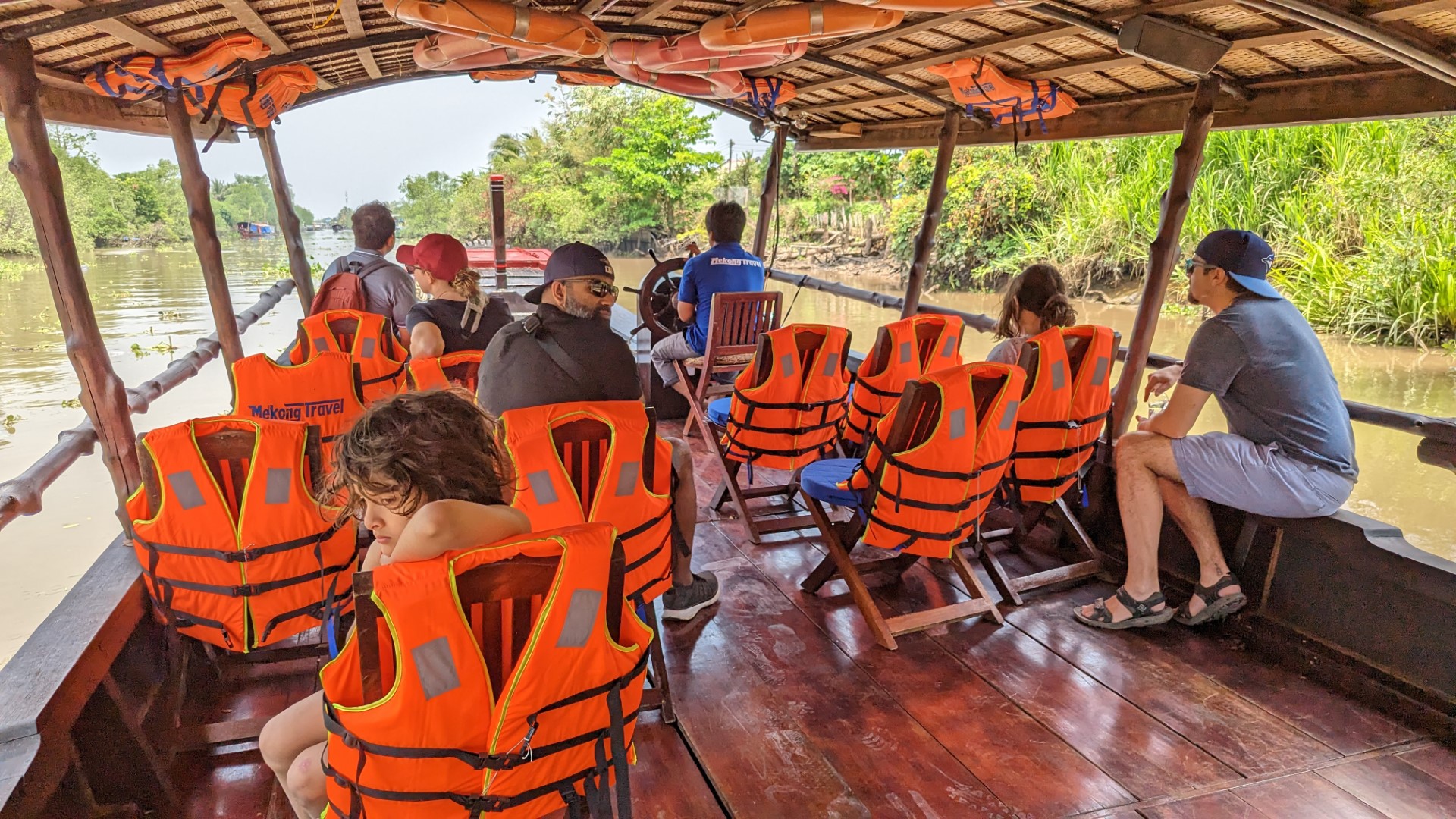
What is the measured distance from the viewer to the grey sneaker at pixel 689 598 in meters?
2.62

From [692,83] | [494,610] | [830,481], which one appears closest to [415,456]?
[494,610]

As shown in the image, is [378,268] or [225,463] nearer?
[225,463]

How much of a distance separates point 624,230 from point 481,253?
13315mm

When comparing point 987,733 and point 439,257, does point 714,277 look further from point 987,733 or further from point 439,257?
point 987,733

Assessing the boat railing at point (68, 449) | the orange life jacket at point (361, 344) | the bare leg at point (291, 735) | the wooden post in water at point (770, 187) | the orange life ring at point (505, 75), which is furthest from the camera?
the wooden post in water at point (770, 187)

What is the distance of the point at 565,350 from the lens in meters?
2.12

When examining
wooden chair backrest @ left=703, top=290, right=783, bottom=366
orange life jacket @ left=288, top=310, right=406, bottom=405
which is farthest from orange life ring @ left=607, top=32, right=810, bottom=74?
orange life jacket @ left=288, top=310, right=406, bottom=405

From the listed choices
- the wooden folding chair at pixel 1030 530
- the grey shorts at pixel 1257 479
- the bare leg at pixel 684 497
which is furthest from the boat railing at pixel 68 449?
the grey shorts at pixel 1257 479

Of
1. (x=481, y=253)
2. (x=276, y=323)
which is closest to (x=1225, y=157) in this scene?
(x=481, y=253)

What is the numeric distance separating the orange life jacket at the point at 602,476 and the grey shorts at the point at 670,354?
2184mm

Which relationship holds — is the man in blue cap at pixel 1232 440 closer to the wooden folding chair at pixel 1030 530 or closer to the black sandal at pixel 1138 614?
the black sandal at pixel 1138 614

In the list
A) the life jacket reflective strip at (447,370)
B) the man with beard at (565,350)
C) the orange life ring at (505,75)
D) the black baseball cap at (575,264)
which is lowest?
the life jacket reflective strip at (447,370)

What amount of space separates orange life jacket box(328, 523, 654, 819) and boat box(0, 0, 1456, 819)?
622 millimetres

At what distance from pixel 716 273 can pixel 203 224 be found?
2.61 m
